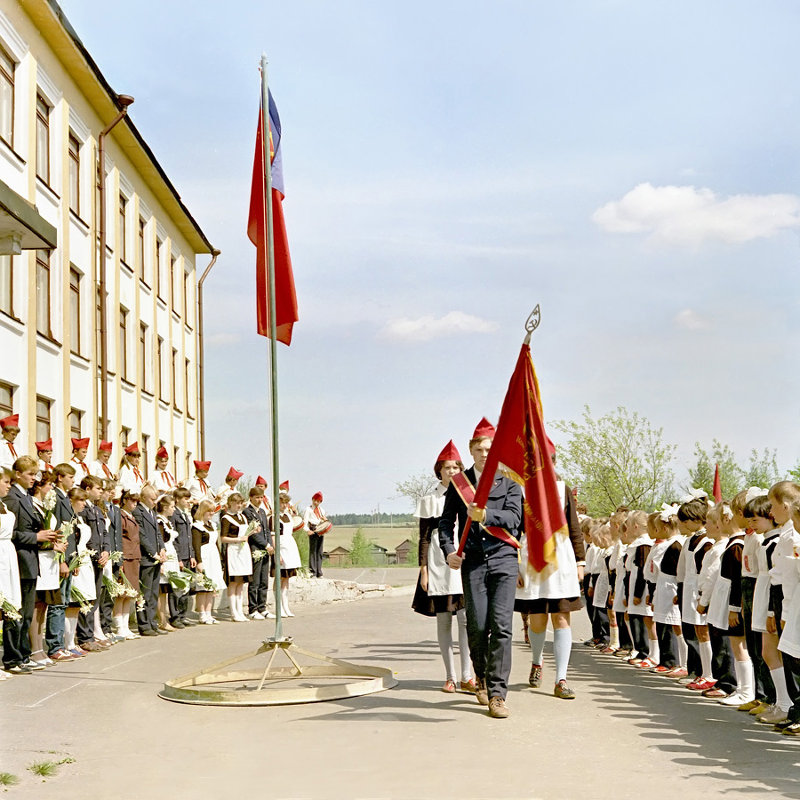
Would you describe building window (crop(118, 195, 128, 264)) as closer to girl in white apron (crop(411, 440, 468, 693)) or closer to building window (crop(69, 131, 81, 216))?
building window (crop(69, 131, 81, 216))

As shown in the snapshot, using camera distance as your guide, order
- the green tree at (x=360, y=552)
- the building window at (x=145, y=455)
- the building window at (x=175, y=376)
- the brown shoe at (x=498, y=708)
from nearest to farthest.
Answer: the brown shoe at (x=498, y=708)
the building window at (x=145, y=455)
the building window at (x=175, y=376)
the green tree at (x=360, y=552)

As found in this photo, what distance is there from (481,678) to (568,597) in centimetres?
127

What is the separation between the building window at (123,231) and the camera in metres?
30.9

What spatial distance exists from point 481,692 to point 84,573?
672 centimetres

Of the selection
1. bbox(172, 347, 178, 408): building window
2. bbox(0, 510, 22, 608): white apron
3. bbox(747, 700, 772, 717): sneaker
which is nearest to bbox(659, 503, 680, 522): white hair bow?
bbox(747, 700, 772, 717): sneaker

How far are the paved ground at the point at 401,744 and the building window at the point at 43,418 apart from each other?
11.8 m

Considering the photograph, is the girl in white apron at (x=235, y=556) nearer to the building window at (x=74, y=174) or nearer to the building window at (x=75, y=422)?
the building window at (x=75, y=422)

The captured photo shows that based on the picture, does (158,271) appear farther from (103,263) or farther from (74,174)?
(74,174)

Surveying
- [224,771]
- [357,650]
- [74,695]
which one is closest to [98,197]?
[357,650]

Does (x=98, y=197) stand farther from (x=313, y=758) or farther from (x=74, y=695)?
(x=313, y=758)

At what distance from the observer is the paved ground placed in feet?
21.7

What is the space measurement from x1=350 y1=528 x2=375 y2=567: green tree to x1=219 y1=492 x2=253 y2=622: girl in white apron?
851 inches

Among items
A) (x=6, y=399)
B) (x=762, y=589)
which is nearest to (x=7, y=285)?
(x=6, y=399)

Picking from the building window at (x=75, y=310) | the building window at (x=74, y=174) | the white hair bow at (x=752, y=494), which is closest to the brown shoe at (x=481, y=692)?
the white hair bow at (x=752, y=494)
